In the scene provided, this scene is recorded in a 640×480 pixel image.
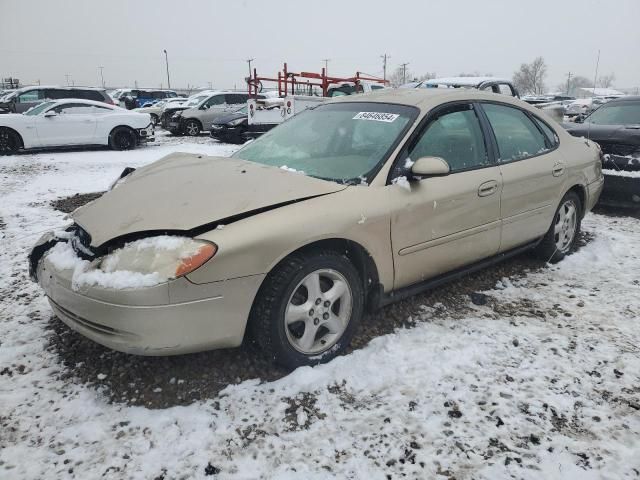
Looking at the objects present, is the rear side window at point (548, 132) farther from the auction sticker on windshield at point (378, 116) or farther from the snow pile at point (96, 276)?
the snow pile at point (96, 276)

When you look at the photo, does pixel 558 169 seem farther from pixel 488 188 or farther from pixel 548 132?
pixel 488 188

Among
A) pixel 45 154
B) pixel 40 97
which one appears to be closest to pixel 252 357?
pixel 45 154

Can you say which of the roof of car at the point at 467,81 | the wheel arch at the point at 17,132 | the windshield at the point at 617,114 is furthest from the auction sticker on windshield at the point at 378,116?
the wheel arch at the point at 17,132

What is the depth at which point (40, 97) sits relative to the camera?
55.8 feet

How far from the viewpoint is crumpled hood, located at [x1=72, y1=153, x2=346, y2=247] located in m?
2.47

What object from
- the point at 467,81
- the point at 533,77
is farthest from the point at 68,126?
the point at 533,77

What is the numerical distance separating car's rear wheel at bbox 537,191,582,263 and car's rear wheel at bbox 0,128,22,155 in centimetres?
1245

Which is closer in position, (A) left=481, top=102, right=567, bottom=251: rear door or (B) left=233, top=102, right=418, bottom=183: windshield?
(B) left=233, top=102, right=418, bottom=183: windshield

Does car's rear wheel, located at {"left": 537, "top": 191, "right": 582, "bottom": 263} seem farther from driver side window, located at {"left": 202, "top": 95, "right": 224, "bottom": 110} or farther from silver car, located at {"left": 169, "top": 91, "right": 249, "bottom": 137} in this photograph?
driver side window, located at {"left": 202, "top": 95, "right": 224, "bottom": 110}

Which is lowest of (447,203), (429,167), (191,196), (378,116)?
(447,203)

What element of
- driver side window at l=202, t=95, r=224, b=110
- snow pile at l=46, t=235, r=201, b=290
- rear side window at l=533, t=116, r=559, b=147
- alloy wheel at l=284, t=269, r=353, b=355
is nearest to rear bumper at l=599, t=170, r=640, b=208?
rear side window at l=533, t=116, r=559, b=147

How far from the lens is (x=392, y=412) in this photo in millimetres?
2365

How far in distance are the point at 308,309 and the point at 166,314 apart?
76 cm

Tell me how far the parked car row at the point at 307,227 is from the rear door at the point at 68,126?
33.0ft
